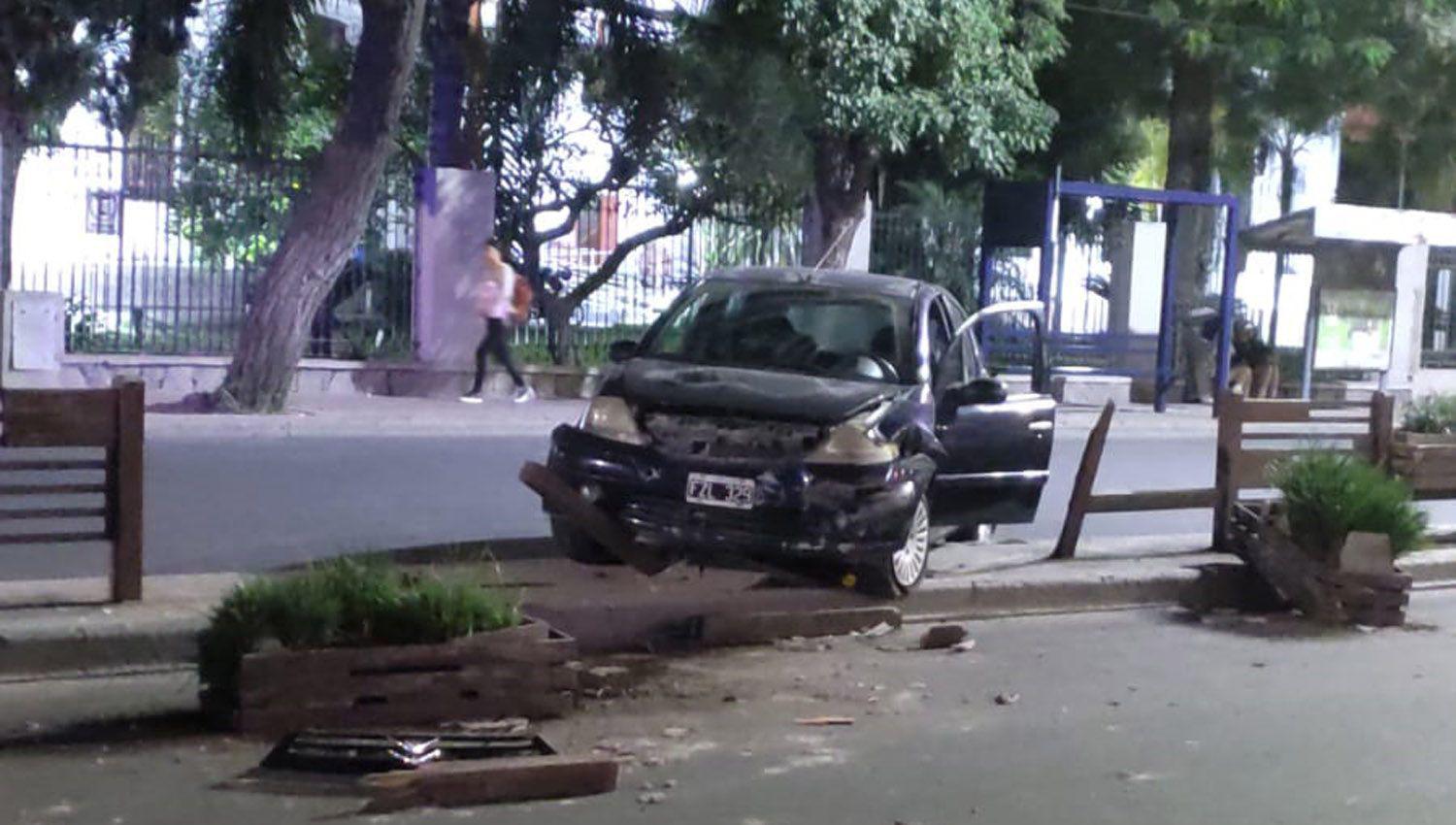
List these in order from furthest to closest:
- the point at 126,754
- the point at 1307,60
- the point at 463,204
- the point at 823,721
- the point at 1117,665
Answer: the point at 1307,60 < the point at 463,204 < the point at 1117,665 < the point at 823,721 < the point at 126,754

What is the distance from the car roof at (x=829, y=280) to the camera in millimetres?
10375

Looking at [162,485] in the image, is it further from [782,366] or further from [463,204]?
[463,204]

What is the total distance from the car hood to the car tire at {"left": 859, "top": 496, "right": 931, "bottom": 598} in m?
0.61

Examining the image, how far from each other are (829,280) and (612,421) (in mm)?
1747

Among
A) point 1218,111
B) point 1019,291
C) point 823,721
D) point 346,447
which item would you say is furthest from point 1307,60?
point 823,721

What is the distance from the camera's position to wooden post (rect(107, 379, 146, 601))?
7992mm

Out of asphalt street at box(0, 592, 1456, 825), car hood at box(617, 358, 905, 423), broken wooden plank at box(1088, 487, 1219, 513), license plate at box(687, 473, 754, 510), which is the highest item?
car hood at box(617, 358, 905, 423)

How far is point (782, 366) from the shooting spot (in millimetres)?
9812

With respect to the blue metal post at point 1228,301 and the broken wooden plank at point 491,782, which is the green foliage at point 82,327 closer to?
the blue metal post at point 1228,301

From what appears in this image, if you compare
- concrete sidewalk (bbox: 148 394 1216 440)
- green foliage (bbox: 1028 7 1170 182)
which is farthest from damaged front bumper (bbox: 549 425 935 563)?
green foliage (bbox: 1028 7 1170 182)

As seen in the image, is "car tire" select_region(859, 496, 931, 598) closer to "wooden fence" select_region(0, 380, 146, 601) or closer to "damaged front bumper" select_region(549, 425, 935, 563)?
"damaged front bumper" select_region(549, 425, 935, 563)

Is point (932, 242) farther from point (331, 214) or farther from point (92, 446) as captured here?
point (92, 446)

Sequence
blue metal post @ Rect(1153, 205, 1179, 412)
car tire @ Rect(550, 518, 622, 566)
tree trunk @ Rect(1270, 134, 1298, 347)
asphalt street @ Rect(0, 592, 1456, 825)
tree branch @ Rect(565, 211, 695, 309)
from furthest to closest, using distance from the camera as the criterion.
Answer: tree trunk @ Rect(1270, 134, 1298, 347) → blue metal post @ Rect(1153, 205, 1179, 412) → tree branch @ Rect(565, 211, 695, 309) → car tire @ Rect(550, 518, 622, 566) → asphalt street @ Rect(0, 592, 1456, 825)

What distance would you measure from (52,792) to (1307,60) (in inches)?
946
